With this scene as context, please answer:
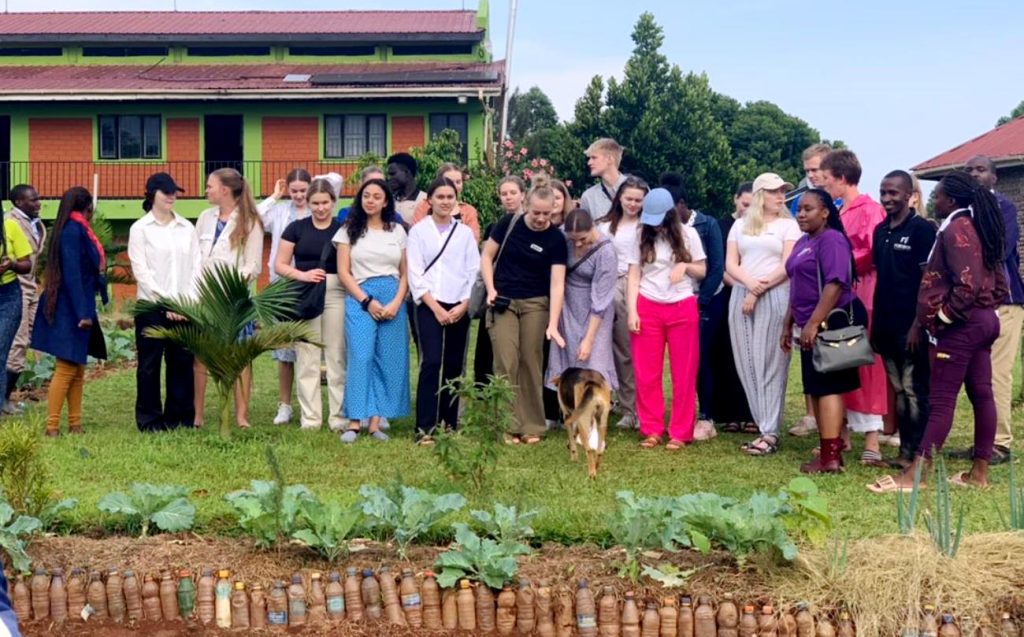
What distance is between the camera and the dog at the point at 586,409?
8.11 metres

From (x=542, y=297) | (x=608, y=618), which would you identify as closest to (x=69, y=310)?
(x=542, y=297)

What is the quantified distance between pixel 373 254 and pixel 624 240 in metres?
1.89

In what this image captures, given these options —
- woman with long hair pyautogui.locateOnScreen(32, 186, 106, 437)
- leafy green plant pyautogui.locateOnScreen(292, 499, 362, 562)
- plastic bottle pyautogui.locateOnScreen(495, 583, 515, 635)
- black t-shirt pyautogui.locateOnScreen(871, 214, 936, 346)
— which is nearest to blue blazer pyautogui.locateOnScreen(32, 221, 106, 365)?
woman with long hair pyautogui.locateOnScreen(32, 186, 106, 437)

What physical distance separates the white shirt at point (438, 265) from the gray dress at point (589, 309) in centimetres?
76

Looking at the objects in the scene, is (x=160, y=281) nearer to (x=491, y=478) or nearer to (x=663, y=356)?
(x=491, y=478)

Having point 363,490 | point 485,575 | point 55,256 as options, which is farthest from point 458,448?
point 55,256

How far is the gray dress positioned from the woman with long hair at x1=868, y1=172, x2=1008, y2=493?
8.39ft

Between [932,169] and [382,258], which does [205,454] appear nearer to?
[382,258]

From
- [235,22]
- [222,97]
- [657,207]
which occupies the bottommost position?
[657,207]

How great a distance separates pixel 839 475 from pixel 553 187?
305cm

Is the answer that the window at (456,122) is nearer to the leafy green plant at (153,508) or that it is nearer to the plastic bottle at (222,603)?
the leafy green plant at (153,508)

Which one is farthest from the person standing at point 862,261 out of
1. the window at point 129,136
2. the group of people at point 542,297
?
the window at point 129,136

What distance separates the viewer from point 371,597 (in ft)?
17.9

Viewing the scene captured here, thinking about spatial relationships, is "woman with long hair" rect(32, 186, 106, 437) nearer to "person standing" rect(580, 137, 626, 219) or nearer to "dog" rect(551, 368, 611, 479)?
"dog" rect(551, 368, 611, 479)
